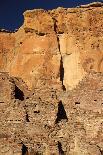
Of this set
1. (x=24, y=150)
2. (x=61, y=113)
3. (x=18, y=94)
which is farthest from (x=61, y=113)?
(x=24, y=150)

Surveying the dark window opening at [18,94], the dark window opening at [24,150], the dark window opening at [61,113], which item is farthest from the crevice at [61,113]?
the dark window opening at [24,150]

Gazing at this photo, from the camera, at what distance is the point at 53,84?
149 ft

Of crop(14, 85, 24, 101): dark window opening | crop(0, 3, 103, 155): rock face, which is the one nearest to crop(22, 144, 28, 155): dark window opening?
crop(0, 3, 103, 155): rock face

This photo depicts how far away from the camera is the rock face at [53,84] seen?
35656 mm

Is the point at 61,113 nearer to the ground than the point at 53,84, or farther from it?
nearer to the ground

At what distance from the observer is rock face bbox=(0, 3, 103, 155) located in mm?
35656

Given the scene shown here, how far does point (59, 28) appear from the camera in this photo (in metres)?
47.6

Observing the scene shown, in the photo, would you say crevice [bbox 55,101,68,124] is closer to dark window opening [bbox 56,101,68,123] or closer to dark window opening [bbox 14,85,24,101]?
dark window opening [bbox 56,101,68,123]

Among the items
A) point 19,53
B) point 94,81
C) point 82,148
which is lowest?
point 82,148

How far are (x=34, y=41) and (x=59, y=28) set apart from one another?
7.57ft

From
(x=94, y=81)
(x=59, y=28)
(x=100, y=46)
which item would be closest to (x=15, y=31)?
(x=59, y=28)

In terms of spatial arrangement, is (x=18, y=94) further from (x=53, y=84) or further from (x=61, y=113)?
(x=61, y=113)

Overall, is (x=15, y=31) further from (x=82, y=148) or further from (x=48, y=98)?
(x=82, y=148)

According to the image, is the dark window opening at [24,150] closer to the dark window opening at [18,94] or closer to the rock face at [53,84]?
the rock face at [53,84]
